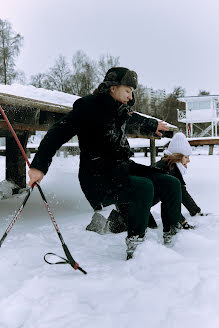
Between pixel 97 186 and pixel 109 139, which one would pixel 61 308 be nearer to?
pixel 97 186

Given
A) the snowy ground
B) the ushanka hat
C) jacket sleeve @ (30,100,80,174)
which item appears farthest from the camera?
the ushanka hat

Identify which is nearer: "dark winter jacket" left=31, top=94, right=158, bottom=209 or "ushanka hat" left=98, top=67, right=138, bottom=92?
"dark winter jacket" left=31, top=94, right=158, bottom=209

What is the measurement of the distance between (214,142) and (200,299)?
8.10 m

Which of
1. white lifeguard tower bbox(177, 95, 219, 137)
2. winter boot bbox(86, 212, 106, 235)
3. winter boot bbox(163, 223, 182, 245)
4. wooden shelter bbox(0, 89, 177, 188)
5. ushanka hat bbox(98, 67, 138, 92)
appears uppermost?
white lifeguard tower bbox(177, 95, 219, 137)

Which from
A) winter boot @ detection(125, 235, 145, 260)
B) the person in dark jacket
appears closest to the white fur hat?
the person in dark jacket

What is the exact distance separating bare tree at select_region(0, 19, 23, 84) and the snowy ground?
2543 cm

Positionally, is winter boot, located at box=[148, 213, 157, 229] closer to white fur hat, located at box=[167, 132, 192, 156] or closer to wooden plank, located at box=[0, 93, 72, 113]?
white fur hat, located at box=[167, 132, 192, 156]

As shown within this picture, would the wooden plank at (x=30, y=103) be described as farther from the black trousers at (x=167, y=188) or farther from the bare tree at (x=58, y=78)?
the bare tree at (x=58, y=78)

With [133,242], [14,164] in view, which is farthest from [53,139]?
[14,164]

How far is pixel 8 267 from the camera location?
233cm

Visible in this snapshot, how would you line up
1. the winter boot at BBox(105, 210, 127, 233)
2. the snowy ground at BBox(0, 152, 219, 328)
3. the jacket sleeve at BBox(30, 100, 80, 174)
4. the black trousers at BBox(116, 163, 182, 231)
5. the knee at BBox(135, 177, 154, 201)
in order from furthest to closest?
the winter boot at BBox(105, 210, 127, 233) → the black trousers at BBox(116, 163, 182, 231) → the knee at BBox(135, 177, 154, 201) → the jacket sleeve at BBox(30, 100, 80, 174) → the snowy ground at BBox(0, 152, 219, 328)

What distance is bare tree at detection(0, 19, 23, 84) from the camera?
2619 centimetres

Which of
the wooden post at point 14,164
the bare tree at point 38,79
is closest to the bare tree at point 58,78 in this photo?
the bare tree at point 38,79

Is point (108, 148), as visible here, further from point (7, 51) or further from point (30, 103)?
point (7, 51)
